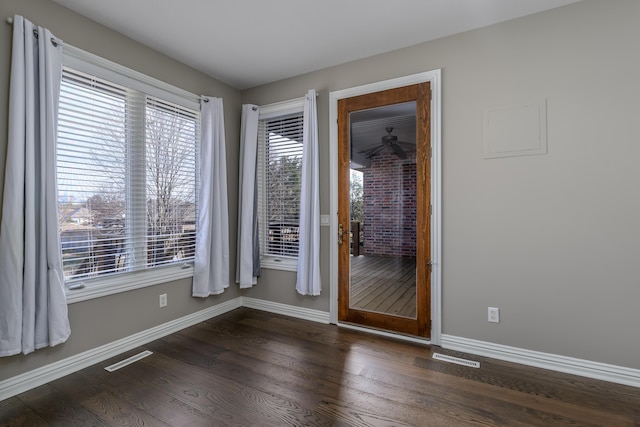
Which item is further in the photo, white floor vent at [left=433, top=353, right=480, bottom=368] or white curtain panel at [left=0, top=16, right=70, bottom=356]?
white floor vent at [left=433, top=353, right=480, bottom=368]

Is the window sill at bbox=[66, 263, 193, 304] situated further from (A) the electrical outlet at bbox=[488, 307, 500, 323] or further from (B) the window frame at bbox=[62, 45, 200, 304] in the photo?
(A) the electrical outlet at bbox=[488, 307, 500, 323]

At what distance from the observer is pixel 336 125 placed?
124 inches

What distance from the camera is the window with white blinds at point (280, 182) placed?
3.49 m

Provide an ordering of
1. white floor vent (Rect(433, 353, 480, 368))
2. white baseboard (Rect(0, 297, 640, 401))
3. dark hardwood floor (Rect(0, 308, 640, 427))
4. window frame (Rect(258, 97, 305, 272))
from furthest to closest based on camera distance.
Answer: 1. window frame (Rect(258, 97, 305, 272))
2. white floor vent (Rect(433, 353, 480, 368))
3. white baseboard (Rect(0, 297, 640, 401))
4. dark hardwood floor (Rect(0, 308, 640, 427))

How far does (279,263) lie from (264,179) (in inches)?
41.6

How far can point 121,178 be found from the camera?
259cm

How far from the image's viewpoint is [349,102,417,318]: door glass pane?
9.28 ft

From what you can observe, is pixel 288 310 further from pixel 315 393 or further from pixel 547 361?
pixel 547 361

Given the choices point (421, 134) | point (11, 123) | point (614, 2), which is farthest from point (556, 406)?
point (11, 123)

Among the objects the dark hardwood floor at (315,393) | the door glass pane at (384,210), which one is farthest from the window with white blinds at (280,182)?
the dark hardwood floor at (315,393)

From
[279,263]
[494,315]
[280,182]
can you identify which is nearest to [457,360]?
[494,315]

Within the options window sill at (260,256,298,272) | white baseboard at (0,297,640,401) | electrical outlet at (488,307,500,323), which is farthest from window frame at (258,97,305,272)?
electrical outlet at (488,307,500,323)

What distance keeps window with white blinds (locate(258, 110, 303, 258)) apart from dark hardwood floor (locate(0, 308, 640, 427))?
1.29 m

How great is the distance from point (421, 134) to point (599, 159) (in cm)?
128
